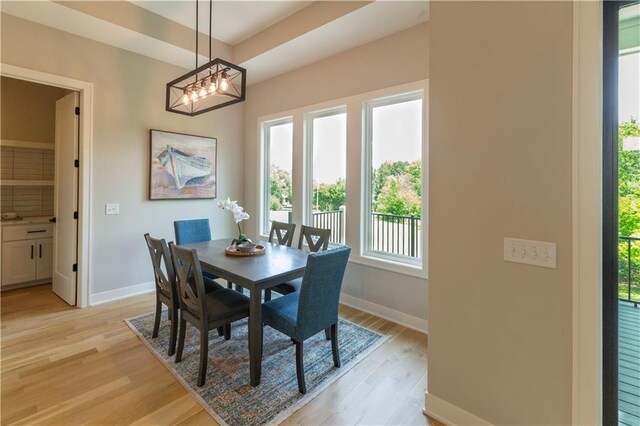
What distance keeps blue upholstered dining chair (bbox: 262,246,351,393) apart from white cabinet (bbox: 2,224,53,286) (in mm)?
3869

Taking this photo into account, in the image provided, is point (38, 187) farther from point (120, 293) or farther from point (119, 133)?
point (120, 293)

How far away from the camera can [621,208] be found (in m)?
1.48

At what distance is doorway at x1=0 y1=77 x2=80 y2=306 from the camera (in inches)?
141

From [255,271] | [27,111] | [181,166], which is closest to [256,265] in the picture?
[255,271]

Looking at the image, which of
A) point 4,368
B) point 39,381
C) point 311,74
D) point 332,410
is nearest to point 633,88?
point 332,410

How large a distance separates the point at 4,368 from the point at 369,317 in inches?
123

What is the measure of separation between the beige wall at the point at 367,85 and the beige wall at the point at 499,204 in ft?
4.23

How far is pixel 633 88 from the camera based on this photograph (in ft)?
4.76

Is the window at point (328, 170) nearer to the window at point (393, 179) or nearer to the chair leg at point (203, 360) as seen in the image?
the window at point (393, 179)

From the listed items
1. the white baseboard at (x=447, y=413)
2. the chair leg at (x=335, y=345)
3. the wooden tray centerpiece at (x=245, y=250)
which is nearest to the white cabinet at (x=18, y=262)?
the wooden tray centerpiece at (x=245, y=250)

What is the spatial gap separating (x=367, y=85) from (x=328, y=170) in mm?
1137

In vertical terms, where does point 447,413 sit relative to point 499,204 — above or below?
below

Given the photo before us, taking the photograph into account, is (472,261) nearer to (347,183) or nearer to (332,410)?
(332,410)

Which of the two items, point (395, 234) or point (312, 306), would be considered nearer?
point (312, 306)
